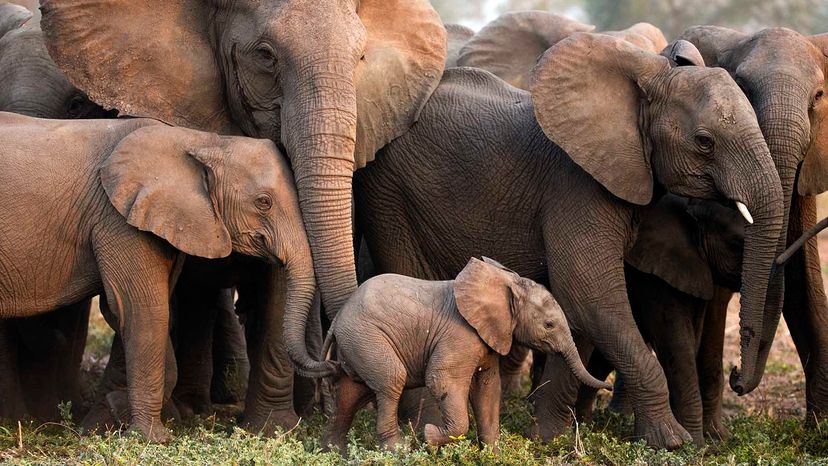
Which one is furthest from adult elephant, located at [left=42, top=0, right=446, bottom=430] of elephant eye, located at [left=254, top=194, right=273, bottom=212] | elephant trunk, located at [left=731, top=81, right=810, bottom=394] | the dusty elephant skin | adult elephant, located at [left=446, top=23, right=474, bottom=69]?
adult elephant, located at [left=446, top=23, right=474, bottom=69]

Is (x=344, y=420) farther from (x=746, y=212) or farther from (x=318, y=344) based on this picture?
(x=746, y=212)

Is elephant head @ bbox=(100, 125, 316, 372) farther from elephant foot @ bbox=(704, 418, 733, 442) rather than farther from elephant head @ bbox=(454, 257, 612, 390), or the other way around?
elephant foot @ bbox=(704, 418, 733, 442)

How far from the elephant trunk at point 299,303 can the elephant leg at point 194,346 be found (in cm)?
168

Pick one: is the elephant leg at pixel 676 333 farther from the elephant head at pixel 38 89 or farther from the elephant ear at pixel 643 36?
the elephant head at pixel 38 89

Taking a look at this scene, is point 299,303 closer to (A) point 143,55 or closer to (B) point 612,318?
(B) point 612,318

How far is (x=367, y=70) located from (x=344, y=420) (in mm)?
1833

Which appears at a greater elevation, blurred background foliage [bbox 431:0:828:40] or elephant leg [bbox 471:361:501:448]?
elephant leg [bbox 471:361:501:448]

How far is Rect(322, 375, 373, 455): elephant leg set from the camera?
6320mm

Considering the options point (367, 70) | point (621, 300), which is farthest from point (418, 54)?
point (621, 300)

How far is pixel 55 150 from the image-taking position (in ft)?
21.7

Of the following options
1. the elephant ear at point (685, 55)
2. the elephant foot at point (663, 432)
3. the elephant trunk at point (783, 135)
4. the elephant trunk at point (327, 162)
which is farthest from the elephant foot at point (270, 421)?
the elephant ear at point (685, 55)

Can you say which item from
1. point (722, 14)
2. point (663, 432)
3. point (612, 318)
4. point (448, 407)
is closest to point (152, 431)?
point (448, 407)

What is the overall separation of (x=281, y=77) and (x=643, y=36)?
356 centimetres

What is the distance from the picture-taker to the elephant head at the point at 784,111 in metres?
6.96
